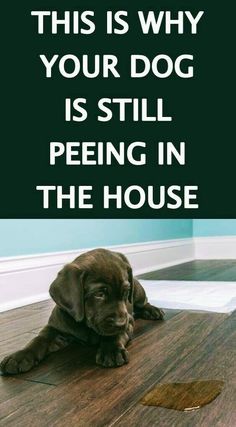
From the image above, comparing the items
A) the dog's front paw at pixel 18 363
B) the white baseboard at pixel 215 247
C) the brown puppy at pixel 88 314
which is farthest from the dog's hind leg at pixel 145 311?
the white baseboard at pixel 215 247

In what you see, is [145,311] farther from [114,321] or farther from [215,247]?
[215,247]

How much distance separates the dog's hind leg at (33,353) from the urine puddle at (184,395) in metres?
0.40

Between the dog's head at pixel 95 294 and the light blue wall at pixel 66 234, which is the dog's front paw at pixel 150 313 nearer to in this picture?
the dog's head at pixel 95 294

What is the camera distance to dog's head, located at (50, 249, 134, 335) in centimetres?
151

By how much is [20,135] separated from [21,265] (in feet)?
2.49

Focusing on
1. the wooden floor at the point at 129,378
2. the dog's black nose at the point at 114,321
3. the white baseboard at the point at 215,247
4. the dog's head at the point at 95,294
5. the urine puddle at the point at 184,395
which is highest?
the dog's head at the point at 95,294

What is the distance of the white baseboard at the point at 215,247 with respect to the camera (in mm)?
5832

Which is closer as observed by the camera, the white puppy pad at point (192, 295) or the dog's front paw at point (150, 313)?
the dog's front paw at point (150, 313)

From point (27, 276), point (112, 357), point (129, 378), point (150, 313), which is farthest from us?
point (27, 276)

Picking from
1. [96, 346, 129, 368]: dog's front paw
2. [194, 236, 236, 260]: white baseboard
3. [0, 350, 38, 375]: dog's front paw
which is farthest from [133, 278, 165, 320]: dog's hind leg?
[194, 236, 236, 260]: white baseboard

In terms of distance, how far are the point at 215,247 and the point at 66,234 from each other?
3.15 meters

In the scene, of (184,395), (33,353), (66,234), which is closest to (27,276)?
(66,234)

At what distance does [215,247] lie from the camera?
5.93 metres

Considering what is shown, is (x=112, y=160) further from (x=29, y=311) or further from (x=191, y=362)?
(x=191, y=362)
